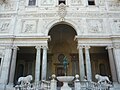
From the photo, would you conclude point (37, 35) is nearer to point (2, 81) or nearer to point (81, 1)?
point (2, 81)

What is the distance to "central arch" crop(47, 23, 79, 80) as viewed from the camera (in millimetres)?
18297

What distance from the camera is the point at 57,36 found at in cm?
1959

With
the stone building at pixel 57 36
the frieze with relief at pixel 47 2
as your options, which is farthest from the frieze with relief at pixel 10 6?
the frieze with relief at pixel 47 2

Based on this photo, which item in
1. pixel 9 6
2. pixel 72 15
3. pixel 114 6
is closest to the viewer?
pixel 72 15

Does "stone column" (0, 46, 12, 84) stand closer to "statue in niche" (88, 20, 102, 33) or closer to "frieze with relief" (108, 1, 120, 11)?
"statue in niche" (88, 20, 102, 33)

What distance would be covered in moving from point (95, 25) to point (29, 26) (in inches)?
269

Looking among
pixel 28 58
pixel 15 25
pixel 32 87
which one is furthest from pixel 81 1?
pixel 32 87

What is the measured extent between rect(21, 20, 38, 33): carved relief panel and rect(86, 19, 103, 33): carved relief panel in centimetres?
550

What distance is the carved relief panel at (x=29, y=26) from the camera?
15623 mm

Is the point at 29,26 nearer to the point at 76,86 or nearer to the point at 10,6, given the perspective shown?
the point at 10,6

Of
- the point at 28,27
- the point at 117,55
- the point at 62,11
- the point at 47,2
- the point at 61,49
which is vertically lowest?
the point at 117,55

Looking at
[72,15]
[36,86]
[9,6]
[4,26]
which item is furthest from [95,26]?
[9,6]

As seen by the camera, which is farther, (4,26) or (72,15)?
Answer: (72,15)

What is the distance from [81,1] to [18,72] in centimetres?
1095
